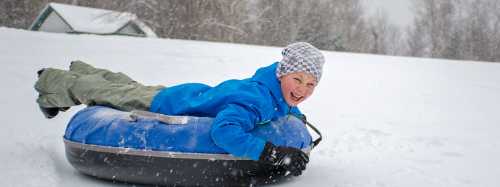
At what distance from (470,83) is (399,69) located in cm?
139

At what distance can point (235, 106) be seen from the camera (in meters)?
2.38

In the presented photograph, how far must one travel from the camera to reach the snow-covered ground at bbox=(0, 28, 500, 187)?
9.87 feet

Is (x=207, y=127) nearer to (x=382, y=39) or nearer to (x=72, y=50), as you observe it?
(x=72, y=50)

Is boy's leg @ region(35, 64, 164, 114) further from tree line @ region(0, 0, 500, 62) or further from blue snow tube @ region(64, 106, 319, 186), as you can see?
tree line @ region(0, 0, 500, 62)

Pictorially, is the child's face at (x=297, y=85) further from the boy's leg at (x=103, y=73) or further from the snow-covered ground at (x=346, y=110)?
the boy's leg at (x=103, y=73)

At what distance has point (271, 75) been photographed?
264 cm

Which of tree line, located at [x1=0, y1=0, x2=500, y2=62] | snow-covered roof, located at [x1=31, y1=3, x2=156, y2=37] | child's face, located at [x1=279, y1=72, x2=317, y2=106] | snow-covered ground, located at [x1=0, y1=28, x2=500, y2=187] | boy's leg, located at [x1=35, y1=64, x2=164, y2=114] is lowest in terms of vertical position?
tree line, located at [x1=0, y1=0, x2=500, y2=62]

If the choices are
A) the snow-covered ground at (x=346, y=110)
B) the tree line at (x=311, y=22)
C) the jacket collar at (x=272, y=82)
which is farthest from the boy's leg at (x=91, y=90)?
the tree line at (x=311, y=22)

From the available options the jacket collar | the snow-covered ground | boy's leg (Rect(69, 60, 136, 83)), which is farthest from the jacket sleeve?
boy's leg (Rect(69, 60, 136, 83))

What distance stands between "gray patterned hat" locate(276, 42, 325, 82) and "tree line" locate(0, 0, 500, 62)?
79.9 feet


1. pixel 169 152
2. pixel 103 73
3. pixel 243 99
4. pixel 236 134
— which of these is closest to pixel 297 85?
pixel 243 99

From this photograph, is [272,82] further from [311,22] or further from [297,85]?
[311,22]

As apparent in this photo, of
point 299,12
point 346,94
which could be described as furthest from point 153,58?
point 299,12

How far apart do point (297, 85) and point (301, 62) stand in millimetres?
111
